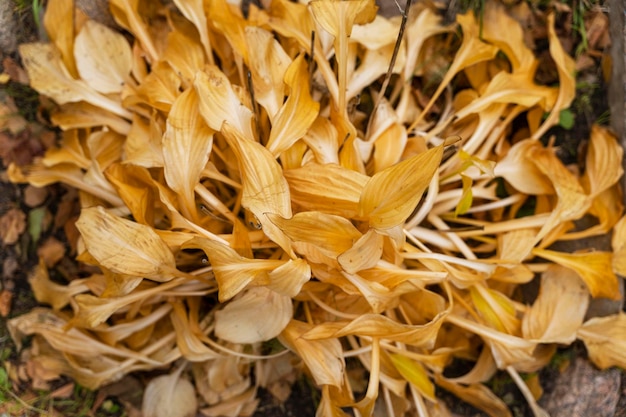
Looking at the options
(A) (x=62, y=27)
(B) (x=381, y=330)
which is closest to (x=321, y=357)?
(B) (x=381, y=330)

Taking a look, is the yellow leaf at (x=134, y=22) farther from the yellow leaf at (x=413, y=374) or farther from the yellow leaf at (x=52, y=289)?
the yellow leaf at (x=413, y=374)

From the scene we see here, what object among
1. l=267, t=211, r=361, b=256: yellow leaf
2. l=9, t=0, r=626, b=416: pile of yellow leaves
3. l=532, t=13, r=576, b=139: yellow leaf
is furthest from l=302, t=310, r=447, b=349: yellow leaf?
l=532, t=13, r=576, b=139: yellow leaf

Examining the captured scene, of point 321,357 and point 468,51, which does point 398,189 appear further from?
point 468,51

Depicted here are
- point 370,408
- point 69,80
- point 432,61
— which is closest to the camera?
point 370,408

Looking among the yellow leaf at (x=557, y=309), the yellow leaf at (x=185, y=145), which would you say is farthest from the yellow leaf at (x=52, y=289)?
the yellow leaf at (x=557, y=309)

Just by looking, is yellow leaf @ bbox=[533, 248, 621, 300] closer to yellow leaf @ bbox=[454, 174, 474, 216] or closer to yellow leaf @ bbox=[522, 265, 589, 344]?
yellow leaf @ bbox=[522, 265, 589, 344]

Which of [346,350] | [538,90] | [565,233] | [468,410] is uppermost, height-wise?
[538,90]

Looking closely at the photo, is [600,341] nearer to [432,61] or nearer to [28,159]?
[432,61]

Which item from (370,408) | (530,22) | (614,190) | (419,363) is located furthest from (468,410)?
(530,22)
